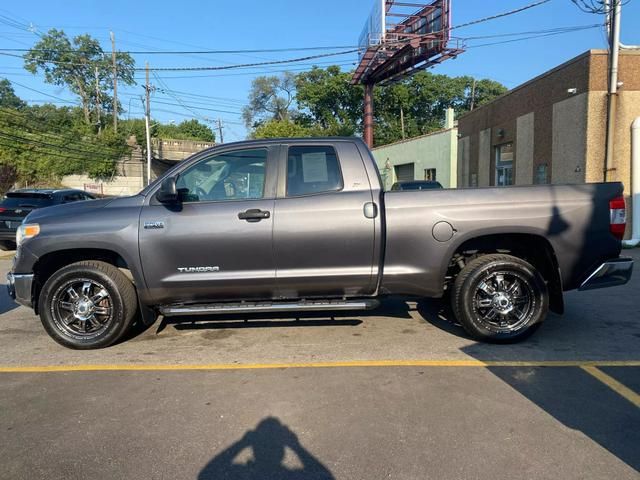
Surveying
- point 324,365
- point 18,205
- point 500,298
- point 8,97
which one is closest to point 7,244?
point 18,205

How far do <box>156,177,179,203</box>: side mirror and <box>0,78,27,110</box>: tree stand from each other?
8594 cm

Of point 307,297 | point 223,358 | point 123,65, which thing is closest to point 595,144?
point 307,297

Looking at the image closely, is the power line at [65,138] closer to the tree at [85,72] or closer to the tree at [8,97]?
the tree at [85,72]

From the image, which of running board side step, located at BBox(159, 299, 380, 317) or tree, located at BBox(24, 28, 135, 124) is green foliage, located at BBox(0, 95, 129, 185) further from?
running board side step, located at BBox(159, 299, 380, 317)

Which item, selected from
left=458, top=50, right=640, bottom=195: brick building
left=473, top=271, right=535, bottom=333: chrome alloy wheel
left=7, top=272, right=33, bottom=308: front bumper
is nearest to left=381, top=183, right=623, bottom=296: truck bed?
left=473, top=271, right=535, bottom=333: chrome alloy wheel

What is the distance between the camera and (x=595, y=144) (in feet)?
46.2

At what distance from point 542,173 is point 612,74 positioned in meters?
4.30

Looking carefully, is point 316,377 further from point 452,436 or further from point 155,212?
point 155,212

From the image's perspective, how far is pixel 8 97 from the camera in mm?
80000

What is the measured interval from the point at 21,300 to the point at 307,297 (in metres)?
2.87

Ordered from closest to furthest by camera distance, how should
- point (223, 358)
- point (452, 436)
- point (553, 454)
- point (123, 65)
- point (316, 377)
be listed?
1. point (553, 454)
2. point (452, 436)
3. point (316, 377)
4. point (223, 358)
5. point (123, 65)

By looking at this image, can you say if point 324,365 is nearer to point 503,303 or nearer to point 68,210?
point 503,303

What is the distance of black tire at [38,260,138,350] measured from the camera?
16.4 feet

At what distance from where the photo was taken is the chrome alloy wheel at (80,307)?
5098 millimetres
